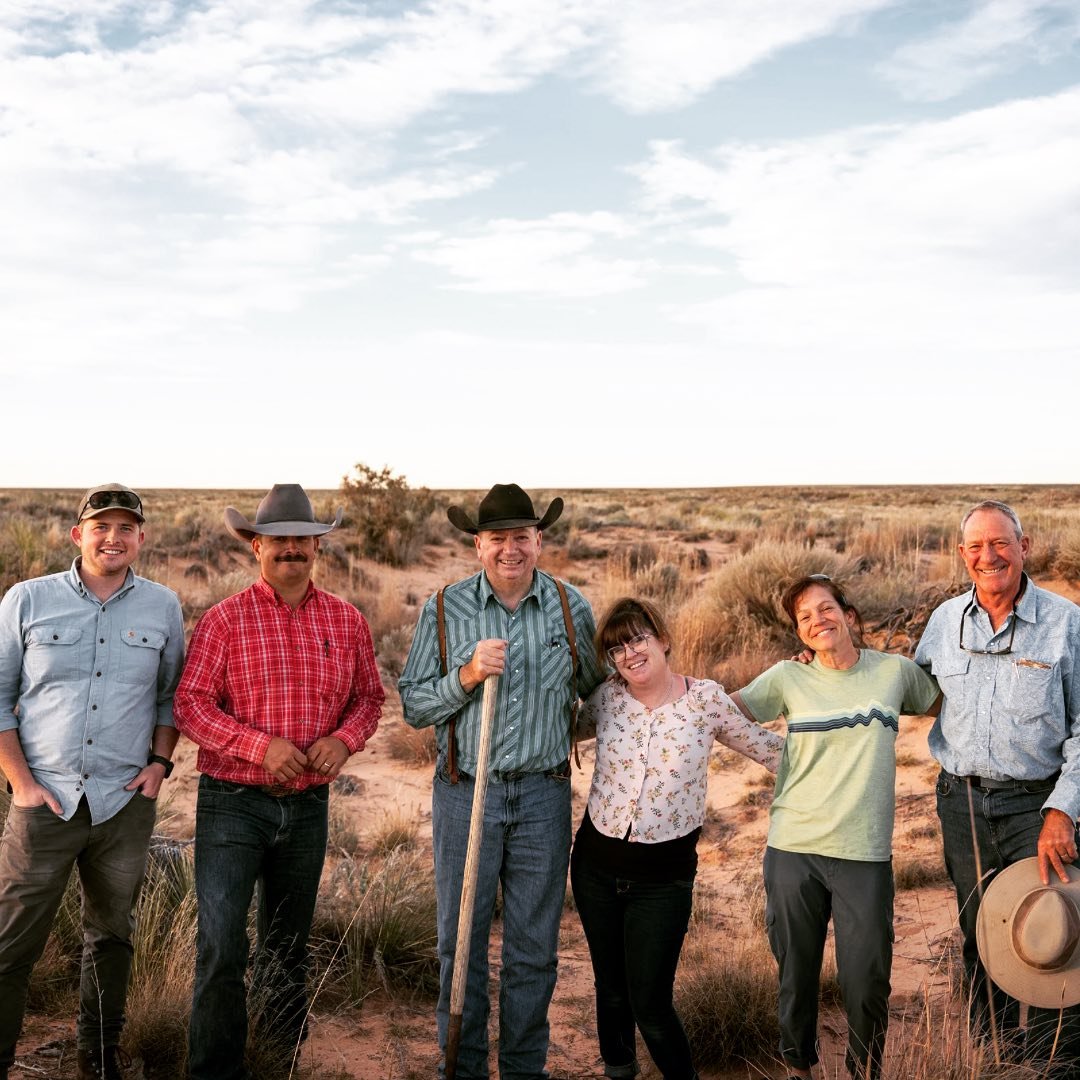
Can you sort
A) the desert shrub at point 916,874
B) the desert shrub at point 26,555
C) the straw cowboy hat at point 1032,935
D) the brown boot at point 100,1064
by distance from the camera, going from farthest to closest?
the desert shrub at point 26,555
the desert shrub at point 916,874
the brown boot at point 100,1064
the straw cowboy hat at point 1032,935

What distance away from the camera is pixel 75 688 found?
3.72 meters

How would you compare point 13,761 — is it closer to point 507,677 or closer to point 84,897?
point 84,897

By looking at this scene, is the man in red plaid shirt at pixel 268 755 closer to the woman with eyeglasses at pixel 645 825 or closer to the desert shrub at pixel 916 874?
the woman with eyeglasses at pixel 645 825

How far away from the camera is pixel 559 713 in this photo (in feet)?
12.9

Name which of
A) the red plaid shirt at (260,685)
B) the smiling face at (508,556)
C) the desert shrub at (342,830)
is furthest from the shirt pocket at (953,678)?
the desert shrub at (342,830)

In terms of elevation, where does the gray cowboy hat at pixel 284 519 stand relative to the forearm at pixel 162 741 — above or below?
above

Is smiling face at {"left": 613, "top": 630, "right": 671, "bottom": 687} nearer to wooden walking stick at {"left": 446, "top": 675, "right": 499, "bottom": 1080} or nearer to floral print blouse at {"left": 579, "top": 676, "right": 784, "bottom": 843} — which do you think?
floral print blouse at {"left": 579, "top": 676, "right": 784, "bottom": 843}

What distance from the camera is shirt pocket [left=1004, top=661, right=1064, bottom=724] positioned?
3723 millimetres

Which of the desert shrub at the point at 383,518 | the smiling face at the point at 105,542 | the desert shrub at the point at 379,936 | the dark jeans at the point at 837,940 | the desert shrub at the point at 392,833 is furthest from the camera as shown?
the desert shrub at the point at 383,518

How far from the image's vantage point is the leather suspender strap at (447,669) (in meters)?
3.85

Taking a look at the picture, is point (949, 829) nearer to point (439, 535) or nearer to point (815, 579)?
point (815, 579)

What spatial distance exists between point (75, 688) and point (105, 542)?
54cm

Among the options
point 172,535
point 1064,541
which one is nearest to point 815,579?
point 1064,541

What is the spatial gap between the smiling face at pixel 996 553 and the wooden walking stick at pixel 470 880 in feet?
6.15
